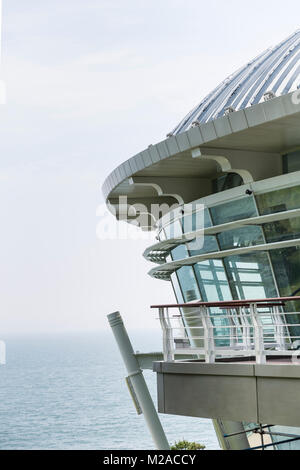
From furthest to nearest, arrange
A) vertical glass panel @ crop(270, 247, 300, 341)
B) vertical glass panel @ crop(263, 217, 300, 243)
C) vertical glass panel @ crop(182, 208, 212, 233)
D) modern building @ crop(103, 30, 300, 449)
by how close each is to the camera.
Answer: vertical glass panel @ crop(182, 208, 212, 233) → vertical glass panel @ crop(263, 217, 300, 243) → vertical glass panel @ crop(270, 247, 300, 341) → modern building @ crop(103, 30, 300, 449)

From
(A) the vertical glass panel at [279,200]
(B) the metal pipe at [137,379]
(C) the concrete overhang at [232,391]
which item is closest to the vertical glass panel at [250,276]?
(A) the vertical glass panel at [279,200]

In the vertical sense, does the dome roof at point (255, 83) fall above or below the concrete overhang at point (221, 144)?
above

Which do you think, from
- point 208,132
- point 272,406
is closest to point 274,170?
point 208,132

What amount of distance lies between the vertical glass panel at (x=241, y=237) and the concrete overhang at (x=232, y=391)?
444cm

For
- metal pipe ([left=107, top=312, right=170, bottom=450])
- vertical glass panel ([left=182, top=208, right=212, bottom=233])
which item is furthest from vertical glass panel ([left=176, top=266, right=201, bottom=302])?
metal pipe ([left=107, top=312, right=170, bottom=450])

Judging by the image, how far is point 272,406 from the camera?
10422mm

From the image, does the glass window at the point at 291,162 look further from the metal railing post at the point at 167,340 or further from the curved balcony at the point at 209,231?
the metal railing post at the point at 167,340

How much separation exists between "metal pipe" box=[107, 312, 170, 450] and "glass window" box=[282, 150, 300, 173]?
5.24 m

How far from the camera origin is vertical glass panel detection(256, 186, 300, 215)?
1499cm

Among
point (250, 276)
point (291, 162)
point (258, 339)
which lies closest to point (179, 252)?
point (250, 276)

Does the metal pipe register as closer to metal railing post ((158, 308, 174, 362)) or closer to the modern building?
the modern building

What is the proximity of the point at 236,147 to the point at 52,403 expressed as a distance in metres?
136

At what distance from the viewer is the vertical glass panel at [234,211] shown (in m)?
15.7

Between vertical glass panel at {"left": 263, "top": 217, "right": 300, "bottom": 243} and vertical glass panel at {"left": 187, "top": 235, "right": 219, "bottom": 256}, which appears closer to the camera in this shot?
vertical glass panel at {"left": 263, "top": 217, "right": 300, "bottom": 243}
